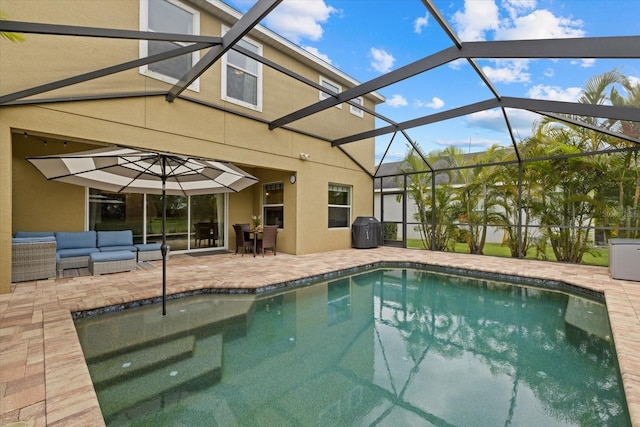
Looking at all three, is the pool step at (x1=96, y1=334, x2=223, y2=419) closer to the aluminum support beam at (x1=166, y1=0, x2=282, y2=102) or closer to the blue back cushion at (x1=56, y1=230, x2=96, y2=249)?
the aluminum support beam at (x1=166, y1=0, x2=282, y2=102)

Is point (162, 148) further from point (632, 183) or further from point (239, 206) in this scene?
point (632, 183)

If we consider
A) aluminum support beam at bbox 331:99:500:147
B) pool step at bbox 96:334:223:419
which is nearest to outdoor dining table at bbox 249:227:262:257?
aluminum support beam at bbox 331:99:500:147

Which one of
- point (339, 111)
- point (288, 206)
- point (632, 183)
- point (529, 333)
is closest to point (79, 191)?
point (288, 206)

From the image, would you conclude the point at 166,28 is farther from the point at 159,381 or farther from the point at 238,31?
the point at 159,381

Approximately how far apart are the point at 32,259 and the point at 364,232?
9585 mm

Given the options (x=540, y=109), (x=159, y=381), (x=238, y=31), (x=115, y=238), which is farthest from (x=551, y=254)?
(x=115, y=238)

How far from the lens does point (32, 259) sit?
6066 millimetres

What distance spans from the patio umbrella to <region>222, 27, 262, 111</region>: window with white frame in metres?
3.40

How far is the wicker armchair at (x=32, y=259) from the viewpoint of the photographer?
19.4ft

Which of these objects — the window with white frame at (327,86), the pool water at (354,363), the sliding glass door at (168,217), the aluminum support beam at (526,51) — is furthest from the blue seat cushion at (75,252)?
the window with white frame at (327,86)

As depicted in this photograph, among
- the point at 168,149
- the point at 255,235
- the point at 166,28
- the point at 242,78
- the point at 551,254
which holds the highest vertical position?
the point at 166,28

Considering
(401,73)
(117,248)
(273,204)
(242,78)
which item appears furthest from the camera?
(273,204)

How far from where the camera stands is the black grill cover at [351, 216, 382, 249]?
39.3 ft

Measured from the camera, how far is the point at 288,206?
410 inches
